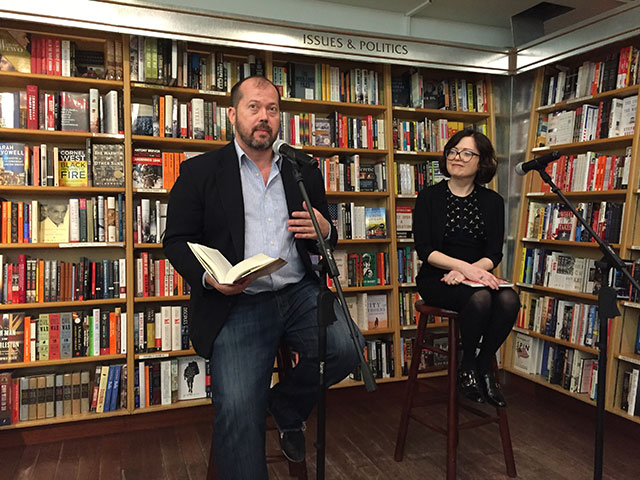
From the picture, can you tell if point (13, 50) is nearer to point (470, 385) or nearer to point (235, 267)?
point (235, 267)

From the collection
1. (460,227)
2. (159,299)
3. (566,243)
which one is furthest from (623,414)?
(159,299)

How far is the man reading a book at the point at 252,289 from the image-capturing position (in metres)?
1.59

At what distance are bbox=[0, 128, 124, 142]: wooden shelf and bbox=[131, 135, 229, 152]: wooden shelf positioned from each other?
0.37ft

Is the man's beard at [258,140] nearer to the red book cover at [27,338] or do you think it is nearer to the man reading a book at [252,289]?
the man reading a book at [252,289]

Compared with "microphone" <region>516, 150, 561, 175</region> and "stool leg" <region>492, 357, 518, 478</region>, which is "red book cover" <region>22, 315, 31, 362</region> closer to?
"stool leg" <region>492, 357, 518, 478</region>

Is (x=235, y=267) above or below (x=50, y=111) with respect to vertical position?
below

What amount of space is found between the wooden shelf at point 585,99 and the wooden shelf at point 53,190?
2.79 m

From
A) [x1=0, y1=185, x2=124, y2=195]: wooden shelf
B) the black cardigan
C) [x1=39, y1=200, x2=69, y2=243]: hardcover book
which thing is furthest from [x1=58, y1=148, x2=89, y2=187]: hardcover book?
the black cardigan

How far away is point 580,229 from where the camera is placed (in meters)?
3.04

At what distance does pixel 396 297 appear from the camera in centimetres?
333

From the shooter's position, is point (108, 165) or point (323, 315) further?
point (108, 165)

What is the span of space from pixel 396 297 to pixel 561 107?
5.47 ft

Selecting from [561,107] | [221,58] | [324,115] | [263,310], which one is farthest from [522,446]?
[221,58]

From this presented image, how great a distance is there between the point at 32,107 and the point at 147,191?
740mm
